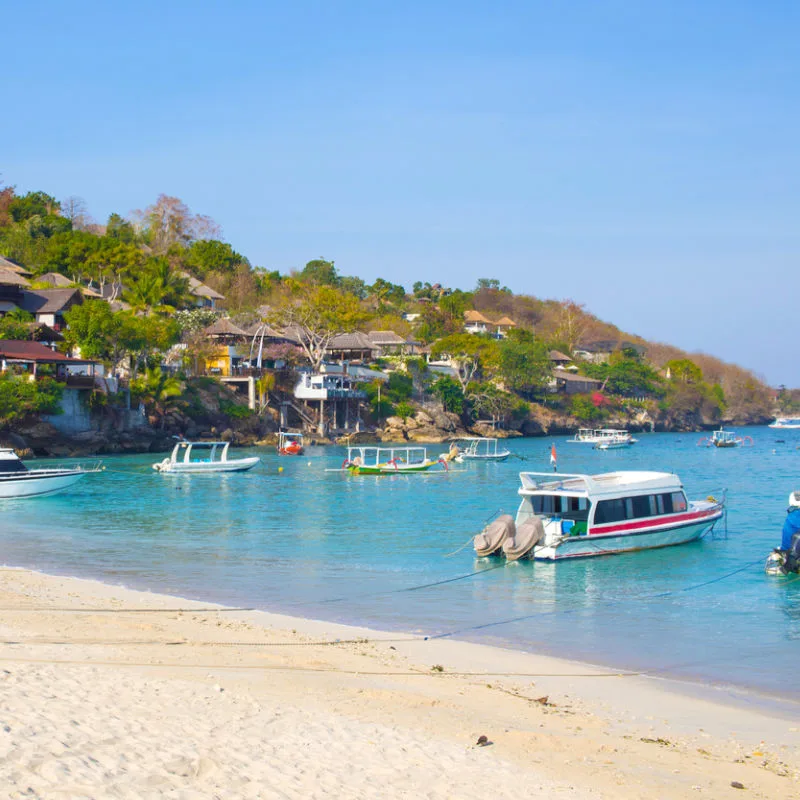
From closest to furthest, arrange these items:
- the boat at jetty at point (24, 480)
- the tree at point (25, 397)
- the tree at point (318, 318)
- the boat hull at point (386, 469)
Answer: the boat at jetty at point (24, 480) < the boat hull at point (386, 469) < the tree at point (25, 397) < the tree at point (318, 318)

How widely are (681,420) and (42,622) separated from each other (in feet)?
418

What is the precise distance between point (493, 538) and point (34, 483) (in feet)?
74.2

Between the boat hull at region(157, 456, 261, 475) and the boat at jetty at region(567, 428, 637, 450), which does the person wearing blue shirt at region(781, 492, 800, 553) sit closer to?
the boat hull at region(157, 456, 261, 475)

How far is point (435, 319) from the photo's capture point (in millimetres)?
116750

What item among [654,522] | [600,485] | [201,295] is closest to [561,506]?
[600,485]

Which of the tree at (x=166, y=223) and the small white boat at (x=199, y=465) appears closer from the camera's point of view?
the small white boat at (x=199, y=465)

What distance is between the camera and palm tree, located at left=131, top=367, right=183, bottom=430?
66750 mm

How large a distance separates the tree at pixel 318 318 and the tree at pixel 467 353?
16.1m

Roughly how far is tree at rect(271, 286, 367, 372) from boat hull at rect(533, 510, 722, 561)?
2283 inches

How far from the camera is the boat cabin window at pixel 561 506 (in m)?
26.4

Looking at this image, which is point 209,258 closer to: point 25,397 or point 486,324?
point 486,324

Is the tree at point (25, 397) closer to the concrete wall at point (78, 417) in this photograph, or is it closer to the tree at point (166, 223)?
the concrete wall at point (78, 417)

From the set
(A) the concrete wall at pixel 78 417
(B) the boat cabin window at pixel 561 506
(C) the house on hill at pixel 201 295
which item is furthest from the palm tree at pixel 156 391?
(B) the boat cabin window at pixel 561 506

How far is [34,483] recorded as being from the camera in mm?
38531
